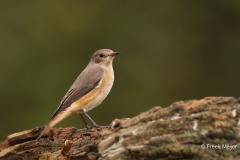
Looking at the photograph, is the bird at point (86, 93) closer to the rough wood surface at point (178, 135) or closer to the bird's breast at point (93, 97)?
the bird's breast at point (93, 97)

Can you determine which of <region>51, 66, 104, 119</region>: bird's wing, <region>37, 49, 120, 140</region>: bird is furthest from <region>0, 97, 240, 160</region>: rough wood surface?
<region>51, 66, 104, 119</region>: bird's wing

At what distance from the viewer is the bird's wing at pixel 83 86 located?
326 inches

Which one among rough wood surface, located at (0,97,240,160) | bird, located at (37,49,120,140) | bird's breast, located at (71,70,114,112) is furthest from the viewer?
bird's breast, located at (71,70,114,112)

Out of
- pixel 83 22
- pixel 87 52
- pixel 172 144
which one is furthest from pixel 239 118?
pixel 83 22

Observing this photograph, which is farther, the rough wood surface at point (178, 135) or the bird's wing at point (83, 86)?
the bird's wing at point (83, 86)

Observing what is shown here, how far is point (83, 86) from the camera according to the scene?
8.58 meters

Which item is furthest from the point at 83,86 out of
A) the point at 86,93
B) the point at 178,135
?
the point at 178,135

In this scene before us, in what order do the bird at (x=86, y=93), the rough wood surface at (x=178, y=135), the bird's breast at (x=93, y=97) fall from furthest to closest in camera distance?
the bird's breast at (x=93, y=97)
the bird at (x=86, y=93)
the rough wood surface at (x=178, y=135)

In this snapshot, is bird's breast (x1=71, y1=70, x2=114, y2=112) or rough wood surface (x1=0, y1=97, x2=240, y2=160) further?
bird's breast (x1=71, y1=70, x2=114, y2=112)

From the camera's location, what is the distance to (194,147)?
5285 millimetres

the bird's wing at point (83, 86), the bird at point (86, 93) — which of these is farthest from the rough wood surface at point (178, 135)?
the bird's wing at point (83, 86)

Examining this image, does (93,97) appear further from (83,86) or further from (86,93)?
(83,86)

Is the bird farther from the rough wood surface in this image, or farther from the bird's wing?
the rough wood surface

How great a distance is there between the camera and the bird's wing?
8.27 meters
